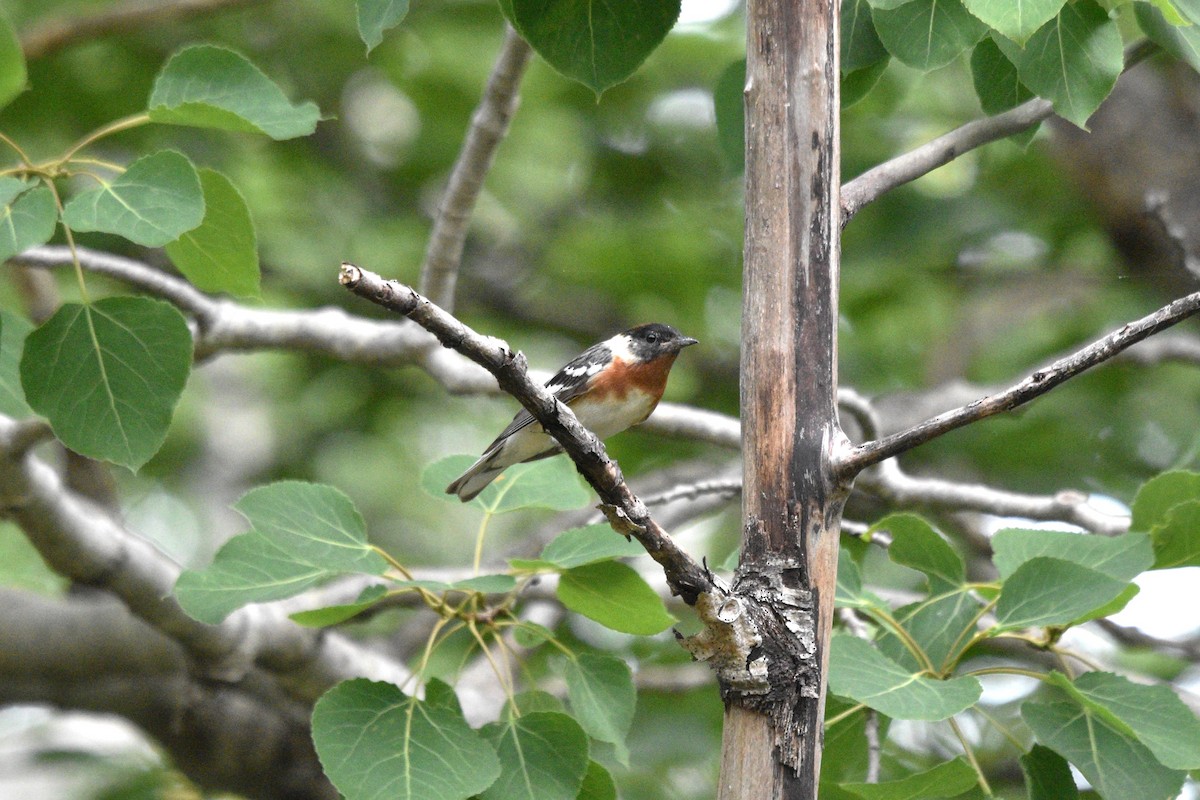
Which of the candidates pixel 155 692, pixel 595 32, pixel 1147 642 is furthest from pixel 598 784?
pixel 155 692

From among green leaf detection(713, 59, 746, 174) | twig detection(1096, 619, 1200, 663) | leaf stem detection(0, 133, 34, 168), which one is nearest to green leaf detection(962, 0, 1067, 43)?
green leaf detection(713, 59, 746, 174)

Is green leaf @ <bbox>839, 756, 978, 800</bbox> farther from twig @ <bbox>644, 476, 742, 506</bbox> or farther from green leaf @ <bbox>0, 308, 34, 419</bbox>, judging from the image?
green leaf @ <bbox>0, 308, 34, 419</bbox>

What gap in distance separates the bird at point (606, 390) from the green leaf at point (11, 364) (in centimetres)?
161

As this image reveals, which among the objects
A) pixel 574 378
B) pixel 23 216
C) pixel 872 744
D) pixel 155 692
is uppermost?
pixel 574 378

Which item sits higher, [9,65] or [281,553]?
[9,65]

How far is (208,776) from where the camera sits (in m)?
5.09

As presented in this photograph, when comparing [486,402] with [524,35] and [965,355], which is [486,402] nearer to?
[965,355]

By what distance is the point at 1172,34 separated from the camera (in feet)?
8.33

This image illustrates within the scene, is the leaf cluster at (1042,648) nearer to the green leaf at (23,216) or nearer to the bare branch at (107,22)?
the green leaf at (23,216)

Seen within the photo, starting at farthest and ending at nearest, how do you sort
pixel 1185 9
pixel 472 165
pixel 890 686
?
pixel 472 165
pixel 1185 9
pixel 890 686

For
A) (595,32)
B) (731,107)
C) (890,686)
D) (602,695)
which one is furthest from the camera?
(731,107)

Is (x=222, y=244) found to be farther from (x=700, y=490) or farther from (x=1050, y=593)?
(x=1050, y=593)

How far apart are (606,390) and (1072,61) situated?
2316mm

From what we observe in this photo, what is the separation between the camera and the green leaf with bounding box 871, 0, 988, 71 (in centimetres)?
236
